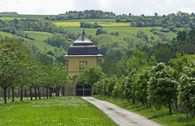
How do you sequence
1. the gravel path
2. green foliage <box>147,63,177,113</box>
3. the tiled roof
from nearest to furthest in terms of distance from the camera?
the gravel path, green foliage <box>147,63,177,113</box>, the tiled roof

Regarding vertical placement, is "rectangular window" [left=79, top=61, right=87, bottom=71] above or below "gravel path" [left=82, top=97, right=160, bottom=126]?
below

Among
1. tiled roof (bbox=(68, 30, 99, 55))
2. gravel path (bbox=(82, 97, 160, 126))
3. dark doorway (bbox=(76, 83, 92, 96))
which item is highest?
gravel path (bbox=(82, 97, 160, 126))

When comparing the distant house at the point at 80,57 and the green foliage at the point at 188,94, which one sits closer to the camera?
the green foliage at the point at 188,94

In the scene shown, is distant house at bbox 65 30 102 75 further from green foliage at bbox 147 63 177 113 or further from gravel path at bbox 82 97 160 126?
green foliage at bbox 147 63 177 113

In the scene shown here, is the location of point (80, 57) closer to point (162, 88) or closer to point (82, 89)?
point (82, 89)

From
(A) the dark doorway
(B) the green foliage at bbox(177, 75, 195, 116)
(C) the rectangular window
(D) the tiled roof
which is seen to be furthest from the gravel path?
(D) the tiled roof

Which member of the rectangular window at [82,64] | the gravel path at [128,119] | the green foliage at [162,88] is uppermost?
the green foliage at [162,88]

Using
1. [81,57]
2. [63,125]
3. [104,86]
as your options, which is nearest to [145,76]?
[63,125]

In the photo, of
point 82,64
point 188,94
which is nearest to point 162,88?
point 188,94

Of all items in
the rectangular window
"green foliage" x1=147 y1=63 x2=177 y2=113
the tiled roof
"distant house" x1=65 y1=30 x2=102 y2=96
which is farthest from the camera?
the tiled roof

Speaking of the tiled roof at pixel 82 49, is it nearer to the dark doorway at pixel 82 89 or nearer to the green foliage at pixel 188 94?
the dark doorway at pixel 82 89

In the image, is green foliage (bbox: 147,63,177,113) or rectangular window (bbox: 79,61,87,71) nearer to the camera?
green foliage (bbox: 147,63,177,113)

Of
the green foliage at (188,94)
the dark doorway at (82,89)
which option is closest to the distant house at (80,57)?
the dark doorway at (82,89)

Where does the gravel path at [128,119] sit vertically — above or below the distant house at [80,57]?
above
